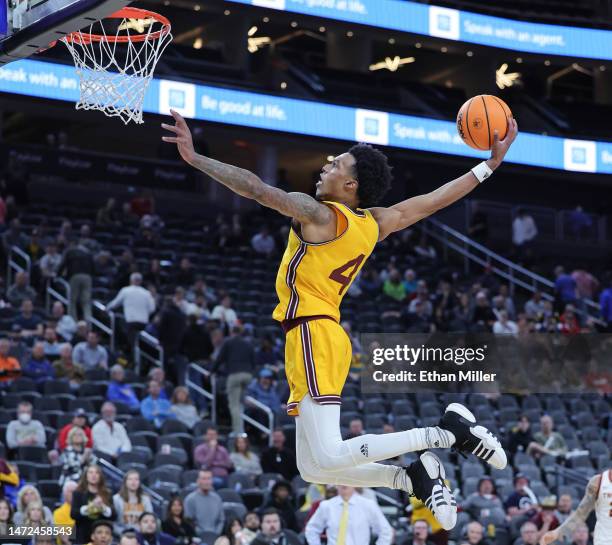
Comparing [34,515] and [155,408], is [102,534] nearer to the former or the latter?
[34,515]

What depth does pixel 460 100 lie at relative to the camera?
31.9 m

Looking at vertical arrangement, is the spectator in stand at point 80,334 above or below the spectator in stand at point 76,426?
above

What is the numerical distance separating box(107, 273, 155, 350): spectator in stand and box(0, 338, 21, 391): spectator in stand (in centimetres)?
260

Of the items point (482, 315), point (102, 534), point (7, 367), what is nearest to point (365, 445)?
point (102, 534)

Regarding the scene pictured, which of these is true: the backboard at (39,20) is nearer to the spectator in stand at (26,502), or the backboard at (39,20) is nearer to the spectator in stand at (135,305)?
the spectator in stand at (26,502)

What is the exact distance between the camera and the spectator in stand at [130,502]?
1333 centimetres

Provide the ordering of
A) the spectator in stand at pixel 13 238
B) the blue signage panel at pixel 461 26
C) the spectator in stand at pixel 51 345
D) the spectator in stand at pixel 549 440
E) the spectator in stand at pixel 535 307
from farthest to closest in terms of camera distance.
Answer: the blue signage panel at pixel 461 26 < the spectator in stand at pixel 535 307 < the spectator in stand at pixel 13 238 < the spectator in stand at pixel 549 440 < the spectator in stand at pixel 51 345

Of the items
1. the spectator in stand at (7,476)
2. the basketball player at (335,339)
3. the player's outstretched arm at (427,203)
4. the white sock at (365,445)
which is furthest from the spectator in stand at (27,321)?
the white sock at (365,445)

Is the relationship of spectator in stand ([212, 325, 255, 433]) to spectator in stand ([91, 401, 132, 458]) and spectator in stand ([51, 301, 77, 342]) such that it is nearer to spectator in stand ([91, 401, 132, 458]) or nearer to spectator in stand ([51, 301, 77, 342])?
spectator in stand ([51, 301, 77, 342])

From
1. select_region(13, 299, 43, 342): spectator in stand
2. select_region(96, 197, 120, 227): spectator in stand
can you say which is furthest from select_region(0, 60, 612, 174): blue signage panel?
select_region(13, 299, 43, 342): spectator in stand

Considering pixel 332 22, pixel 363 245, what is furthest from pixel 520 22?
pixel 363 245

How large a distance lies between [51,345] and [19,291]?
170 cm

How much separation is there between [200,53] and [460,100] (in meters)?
6.70

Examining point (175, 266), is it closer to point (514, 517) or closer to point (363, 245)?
point (514, 517)
